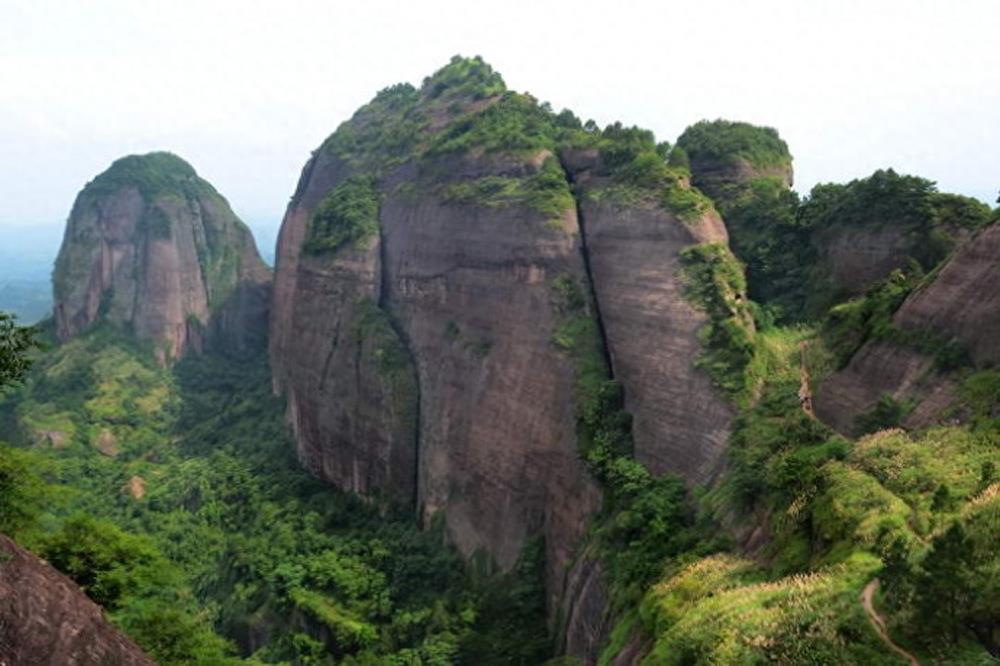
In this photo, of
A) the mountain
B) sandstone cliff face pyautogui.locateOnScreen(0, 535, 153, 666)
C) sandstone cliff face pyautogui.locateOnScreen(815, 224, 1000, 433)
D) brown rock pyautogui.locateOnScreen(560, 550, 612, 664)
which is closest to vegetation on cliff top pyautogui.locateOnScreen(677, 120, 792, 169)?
the mountain

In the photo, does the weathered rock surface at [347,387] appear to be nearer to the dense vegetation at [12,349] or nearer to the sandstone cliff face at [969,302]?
the dense vegetation at [12,349]

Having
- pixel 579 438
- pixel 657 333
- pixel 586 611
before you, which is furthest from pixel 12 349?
pixel 657 333

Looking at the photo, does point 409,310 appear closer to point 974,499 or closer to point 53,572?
point 53,572

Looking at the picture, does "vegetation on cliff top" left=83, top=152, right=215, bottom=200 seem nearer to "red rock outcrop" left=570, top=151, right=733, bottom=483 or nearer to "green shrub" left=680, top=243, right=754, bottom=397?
"red rock outcrop" left=570, top=151, right=733, bottom=483

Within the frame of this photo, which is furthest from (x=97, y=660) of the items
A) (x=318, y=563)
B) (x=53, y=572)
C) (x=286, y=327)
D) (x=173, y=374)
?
(x=173, y=374)

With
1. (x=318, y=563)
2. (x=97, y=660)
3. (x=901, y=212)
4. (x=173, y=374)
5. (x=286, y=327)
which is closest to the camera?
(x=97, y=660)
